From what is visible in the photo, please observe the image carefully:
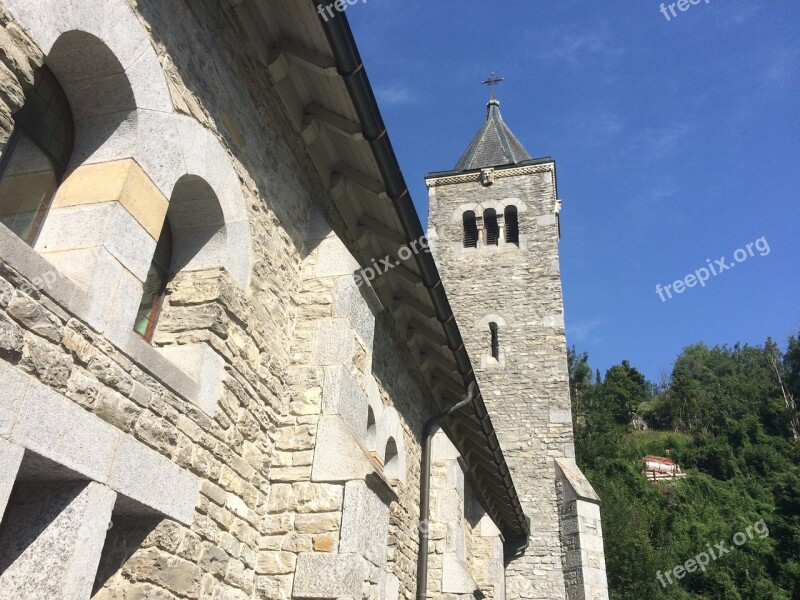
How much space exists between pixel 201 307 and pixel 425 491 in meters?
4.45

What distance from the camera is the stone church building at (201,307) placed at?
2.53 metres

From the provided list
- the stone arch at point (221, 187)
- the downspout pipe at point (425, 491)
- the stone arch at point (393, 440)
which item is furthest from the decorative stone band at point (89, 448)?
the downspout pipe at point (425, 491)

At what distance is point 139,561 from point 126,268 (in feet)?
4.52

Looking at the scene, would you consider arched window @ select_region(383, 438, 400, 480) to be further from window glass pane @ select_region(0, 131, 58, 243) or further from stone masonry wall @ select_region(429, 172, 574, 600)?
stone masonry wall @ select_region(429, 172, 574, 600)

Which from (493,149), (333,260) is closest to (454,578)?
(333,260)

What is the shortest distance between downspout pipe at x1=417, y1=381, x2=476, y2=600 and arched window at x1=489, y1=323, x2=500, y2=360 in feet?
26.2

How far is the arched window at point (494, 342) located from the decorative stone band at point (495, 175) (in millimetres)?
5123

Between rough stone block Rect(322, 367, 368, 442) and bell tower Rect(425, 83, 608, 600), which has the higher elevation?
bell tower Rect(425, 83, 608, 600)

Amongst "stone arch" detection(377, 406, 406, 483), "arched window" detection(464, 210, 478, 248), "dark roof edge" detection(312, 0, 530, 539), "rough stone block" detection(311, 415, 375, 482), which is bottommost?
"rough stone block" detection(311, 415, 375, 482)

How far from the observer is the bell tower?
1263 centimetres

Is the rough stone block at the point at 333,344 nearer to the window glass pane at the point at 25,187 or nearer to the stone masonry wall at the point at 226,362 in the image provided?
the stone masonry wall at the point at 226,362

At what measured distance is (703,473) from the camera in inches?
1569

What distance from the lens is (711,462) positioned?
1593 inches

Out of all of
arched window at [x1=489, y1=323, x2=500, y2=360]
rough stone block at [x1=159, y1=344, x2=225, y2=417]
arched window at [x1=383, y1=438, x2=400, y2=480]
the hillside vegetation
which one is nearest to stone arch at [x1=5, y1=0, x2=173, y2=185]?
rough stone block at [x1=159, y1=344, x2=225, y2=417]
